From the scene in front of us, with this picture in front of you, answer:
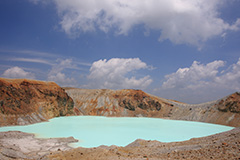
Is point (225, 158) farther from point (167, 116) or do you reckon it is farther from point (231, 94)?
point (167, 116)

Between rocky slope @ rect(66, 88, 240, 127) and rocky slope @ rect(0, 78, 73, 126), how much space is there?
27.0 ft

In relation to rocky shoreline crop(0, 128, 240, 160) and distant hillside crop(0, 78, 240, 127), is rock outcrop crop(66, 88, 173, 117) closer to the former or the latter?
distant hillside crop(0, 78, 240, 127)

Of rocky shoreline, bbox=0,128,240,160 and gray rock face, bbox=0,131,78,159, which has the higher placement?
rocky shoreline, bbox=0,128,240,160

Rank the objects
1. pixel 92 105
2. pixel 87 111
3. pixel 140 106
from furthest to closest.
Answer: pixel 140 106
pixel 92 105
pixel 87 111

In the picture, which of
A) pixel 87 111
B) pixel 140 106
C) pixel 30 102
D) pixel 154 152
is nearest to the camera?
pixel 154 152

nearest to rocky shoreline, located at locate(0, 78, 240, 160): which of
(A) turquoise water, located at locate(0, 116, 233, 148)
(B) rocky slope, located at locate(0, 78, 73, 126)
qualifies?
(B) rocky slope, located at locate(0, 78, 73, 126)

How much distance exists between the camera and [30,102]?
40969mm

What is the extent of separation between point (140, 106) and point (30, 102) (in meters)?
35.9

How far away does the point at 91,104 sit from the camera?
2408 inches

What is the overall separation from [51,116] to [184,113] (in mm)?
39167

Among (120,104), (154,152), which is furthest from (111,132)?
(120,104)

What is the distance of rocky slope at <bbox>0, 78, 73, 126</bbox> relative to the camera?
34.3 metres

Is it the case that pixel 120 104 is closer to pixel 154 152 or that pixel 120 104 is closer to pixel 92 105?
pixel 92 105

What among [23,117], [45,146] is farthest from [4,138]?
[23,117]
